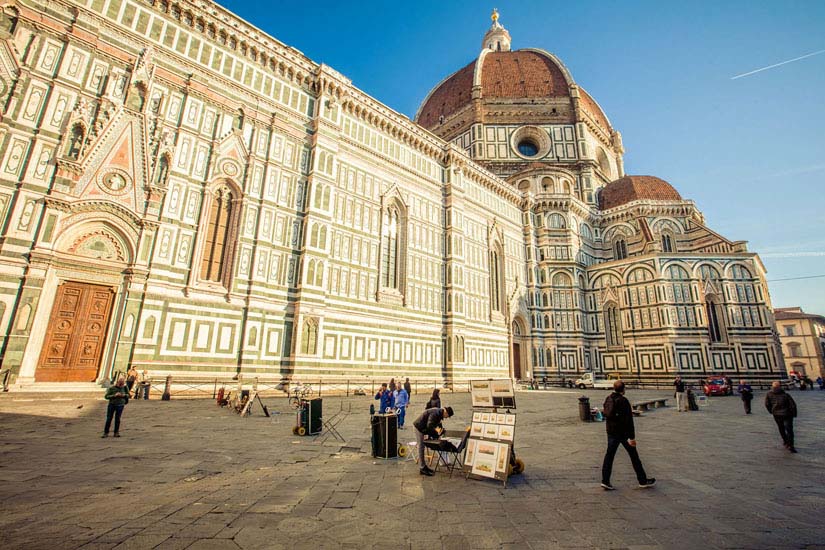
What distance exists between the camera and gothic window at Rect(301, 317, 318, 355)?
734 inches

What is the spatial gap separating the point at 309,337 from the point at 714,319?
3332 centimetres

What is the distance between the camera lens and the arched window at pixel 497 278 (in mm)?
31359

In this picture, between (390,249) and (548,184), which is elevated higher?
(548,184)

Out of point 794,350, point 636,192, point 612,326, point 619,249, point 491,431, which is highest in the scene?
point 636,192

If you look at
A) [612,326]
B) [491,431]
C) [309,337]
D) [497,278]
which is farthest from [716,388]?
[491,431]

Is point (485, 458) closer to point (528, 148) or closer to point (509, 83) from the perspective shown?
point (528, 148)

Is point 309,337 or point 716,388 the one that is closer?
point 309,337

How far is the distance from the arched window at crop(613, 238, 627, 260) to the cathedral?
0.52 meters

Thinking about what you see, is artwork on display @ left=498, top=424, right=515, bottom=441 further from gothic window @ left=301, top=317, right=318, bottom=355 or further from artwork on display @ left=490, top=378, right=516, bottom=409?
gothic window @ left=301, top=317, right=318, bottom=355

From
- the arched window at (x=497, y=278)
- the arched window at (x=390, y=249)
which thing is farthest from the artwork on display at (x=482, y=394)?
the arched window at (x=497, y=278)

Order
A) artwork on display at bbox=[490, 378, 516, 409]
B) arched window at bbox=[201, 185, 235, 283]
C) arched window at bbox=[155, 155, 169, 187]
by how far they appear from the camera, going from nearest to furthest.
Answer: artwork on display at bbox=[490, 378, 516, 409] < arched window at bbox=[155, 155, 169, 187] < arched window at bbox=[201, 185, 235, 283]

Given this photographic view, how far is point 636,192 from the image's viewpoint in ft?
131

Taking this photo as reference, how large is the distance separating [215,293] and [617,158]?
51.4m

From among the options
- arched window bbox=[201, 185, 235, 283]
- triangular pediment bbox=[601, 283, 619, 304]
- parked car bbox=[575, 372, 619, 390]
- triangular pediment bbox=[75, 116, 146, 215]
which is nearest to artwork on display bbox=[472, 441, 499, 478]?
arched window bbox=[201, 185, 235, 283]
